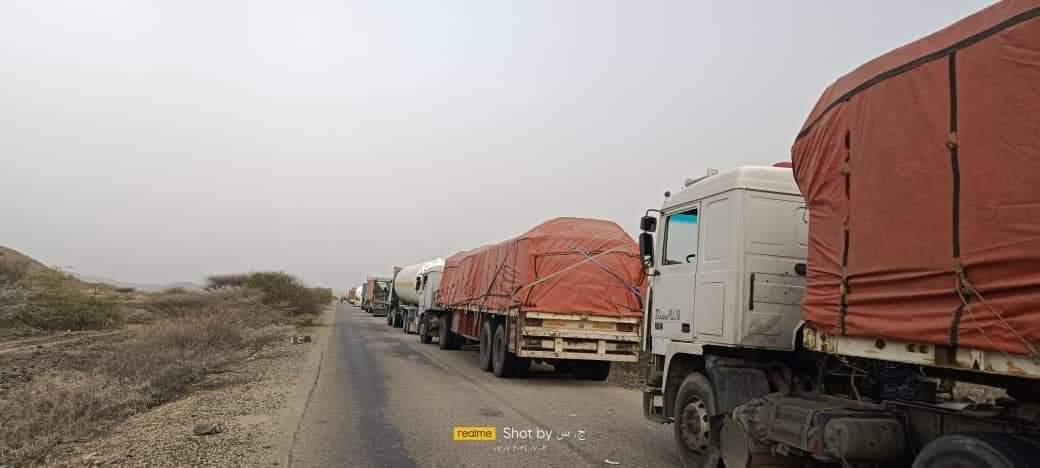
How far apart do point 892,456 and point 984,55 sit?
229cm

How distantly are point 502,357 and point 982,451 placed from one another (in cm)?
1007

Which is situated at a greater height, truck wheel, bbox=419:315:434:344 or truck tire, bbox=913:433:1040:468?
truck tire, bbox=913:433:1040:468

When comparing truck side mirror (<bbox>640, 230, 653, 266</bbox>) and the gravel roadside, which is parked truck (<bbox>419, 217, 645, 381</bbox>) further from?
truck side mirror (<bbox>640, 230, 653, 266</bbox>)

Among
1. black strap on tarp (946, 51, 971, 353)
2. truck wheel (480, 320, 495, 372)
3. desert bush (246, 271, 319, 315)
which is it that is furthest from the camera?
desert bush (246, 271, 319, 315)

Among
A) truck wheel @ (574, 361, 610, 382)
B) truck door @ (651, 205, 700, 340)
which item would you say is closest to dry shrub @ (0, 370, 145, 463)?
truck door @ (651, 205, 700, 340)

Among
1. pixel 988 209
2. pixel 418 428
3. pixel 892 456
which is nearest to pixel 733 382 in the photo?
pixel 892 456

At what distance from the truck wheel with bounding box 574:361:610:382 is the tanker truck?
402 inches

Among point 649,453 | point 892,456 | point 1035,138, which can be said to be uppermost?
point 1035,138

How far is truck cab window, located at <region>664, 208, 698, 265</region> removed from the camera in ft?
20.1

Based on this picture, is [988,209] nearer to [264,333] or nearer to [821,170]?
[821,170]

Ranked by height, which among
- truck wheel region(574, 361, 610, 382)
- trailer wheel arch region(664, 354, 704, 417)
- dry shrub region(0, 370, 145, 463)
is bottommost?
dry shrub region(0, 370, 145, 463)

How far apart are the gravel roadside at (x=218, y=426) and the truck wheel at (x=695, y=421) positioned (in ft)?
12.4

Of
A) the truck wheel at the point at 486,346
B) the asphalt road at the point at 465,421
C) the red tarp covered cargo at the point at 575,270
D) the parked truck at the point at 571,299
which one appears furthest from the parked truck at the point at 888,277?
the truck wheel at the point at 486,346

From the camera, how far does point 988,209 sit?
2967 millimetres
